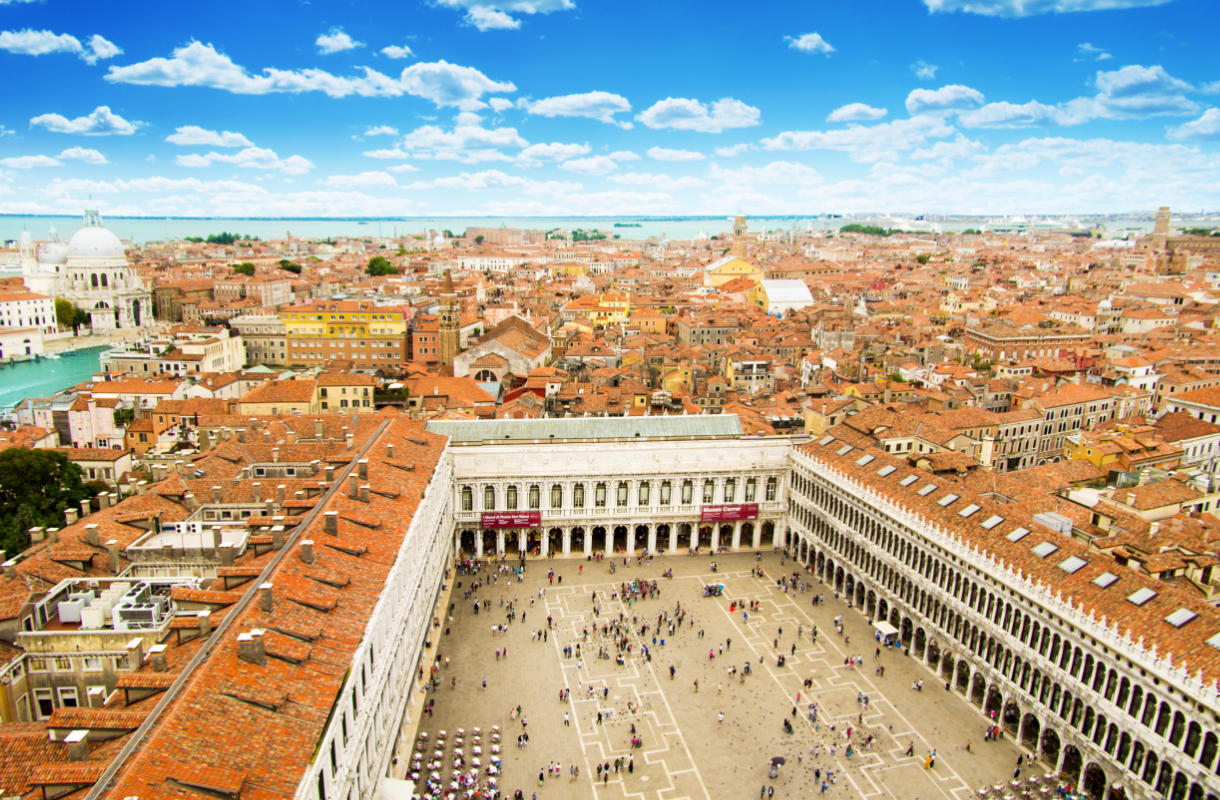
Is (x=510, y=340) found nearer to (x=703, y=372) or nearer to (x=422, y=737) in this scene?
(x=703, y=372)

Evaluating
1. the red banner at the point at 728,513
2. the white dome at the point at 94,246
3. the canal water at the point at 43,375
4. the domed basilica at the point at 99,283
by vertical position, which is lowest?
the red banner at the point at 728,513

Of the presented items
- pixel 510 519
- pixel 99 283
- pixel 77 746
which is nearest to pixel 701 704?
pixel 510 519

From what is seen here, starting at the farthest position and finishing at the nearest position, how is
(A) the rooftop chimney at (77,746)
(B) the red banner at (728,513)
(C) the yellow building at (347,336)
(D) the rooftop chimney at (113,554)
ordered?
1. (C) the yellow building at (347,336)
2. (B) the red banner at (728,513)
3. (D) the rooftop chimney at (113,554)
4. (A) the rooftop chimney at (77,746)

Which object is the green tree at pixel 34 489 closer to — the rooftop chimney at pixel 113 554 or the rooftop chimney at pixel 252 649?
the rooftop chimney at pixel 113 554

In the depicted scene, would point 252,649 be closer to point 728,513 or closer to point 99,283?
point 728,513

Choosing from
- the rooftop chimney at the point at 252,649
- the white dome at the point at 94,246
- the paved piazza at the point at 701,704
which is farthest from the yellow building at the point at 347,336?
the rooftop chimney at the point at 252,649

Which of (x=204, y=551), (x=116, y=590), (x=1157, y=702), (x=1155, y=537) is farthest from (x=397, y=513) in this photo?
(x=1155, y=537)
